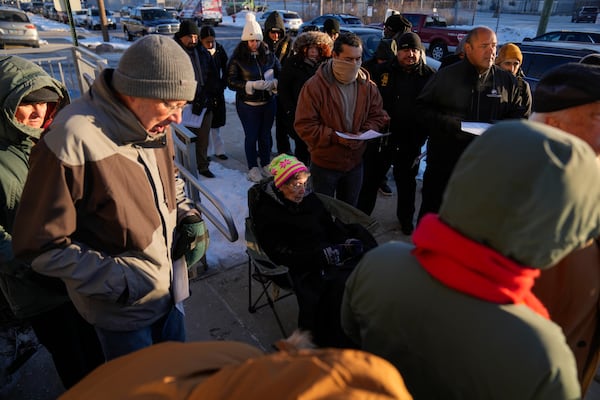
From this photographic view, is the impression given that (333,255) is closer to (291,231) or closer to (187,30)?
(291,231)

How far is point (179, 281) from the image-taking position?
6.31ft

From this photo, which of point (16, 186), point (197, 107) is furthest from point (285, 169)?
point (197, 107)

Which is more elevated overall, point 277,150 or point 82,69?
point 82,69

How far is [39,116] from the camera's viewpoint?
6.42ft

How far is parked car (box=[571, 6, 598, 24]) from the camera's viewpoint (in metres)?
28.4

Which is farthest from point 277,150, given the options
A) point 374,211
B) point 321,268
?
point 321,268

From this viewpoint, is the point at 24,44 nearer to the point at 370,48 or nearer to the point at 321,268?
the point at 370,48

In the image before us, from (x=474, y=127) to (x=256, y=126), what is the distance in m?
2.89

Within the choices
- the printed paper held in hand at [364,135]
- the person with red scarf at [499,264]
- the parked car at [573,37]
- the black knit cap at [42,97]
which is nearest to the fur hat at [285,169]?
the printed paper held in hand at [364,135]

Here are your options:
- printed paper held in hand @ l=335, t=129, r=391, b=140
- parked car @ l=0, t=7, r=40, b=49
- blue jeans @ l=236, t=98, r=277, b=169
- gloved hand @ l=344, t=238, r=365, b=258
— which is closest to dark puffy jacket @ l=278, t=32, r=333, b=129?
blue jeans @ l=236, t=98, r=277, b=169

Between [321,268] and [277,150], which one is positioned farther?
[277,150]

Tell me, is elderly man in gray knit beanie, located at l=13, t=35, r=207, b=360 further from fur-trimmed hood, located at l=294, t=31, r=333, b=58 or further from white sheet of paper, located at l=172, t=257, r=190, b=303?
fur-trimmed hood, located at l=294, t=31, r=333, b=58

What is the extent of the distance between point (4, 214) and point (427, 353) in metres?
1.76

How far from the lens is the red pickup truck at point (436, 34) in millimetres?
17531
